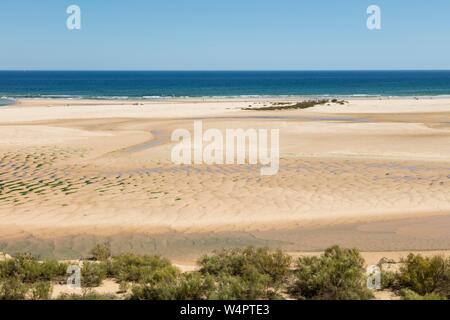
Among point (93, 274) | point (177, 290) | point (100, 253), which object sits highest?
point (177, 290)

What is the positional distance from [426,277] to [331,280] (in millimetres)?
1318

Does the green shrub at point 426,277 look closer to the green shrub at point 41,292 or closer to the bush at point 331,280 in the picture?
the bush at point 331,280

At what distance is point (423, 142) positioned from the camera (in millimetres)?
23406

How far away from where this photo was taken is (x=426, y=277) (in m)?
7.23

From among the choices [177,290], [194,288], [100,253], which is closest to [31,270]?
[100,253]

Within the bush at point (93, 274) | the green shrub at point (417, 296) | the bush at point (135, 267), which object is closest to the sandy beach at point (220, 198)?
the bush at point (135, 267)

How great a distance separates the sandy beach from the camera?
416 inches

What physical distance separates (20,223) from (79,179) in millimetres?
4553

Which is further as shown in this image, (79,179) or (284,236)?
(79,179)

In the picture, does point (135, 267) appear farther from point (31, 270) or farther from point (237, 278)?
point (237, 278)

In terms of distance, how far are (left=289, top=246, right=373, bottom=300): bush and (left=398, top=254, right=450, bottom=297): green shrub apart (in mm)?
579

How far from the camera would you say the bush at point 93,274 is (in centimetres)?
750

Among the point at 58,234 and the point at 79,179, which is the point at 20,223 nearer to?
the point at 58,234
